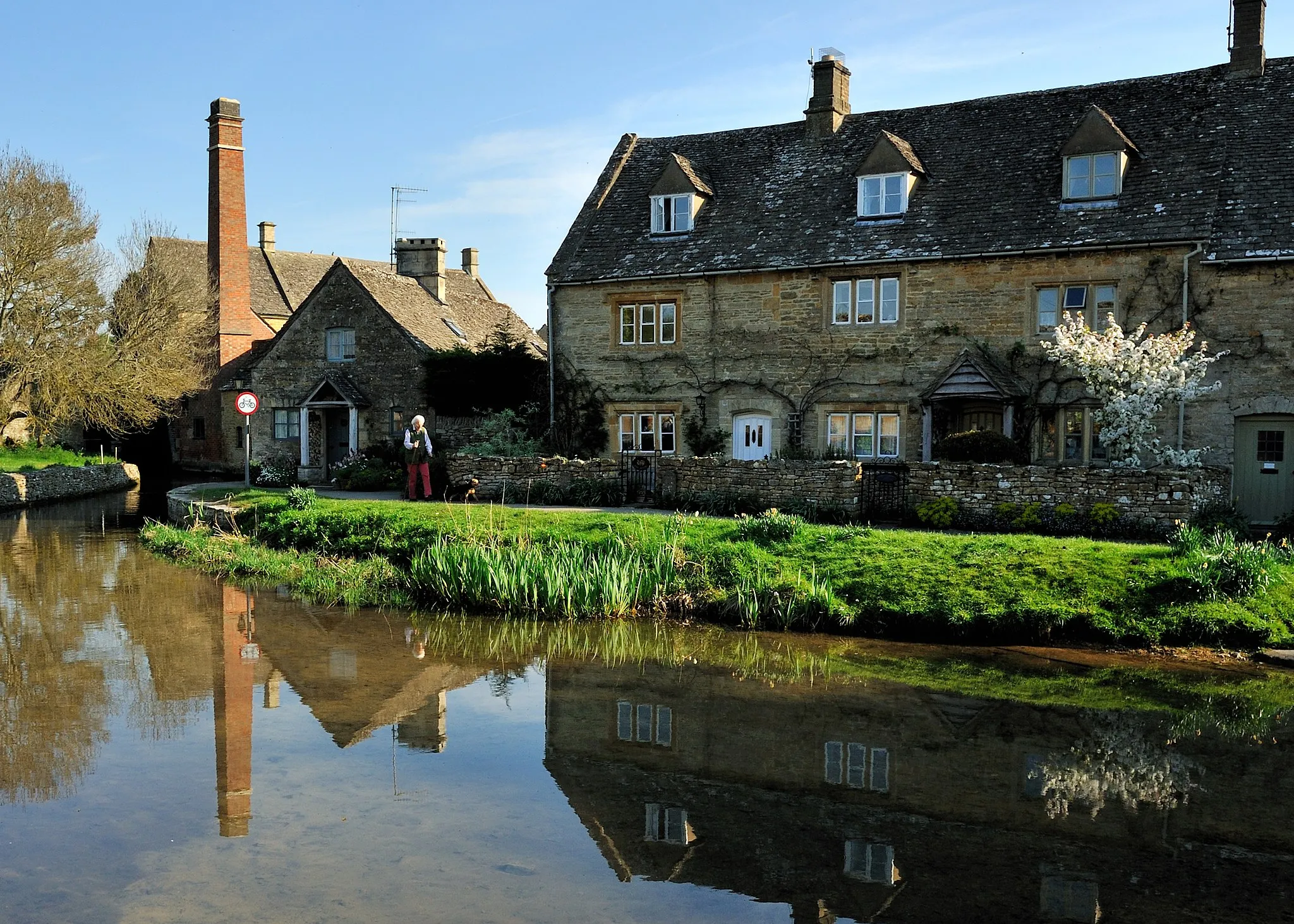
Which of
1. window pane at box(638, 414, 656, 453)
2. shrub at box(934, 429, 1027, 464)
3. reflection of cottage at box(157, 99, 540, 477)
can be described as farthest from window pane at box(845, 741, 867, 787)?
reflection of cottage at box(157, 99, 540, 477)

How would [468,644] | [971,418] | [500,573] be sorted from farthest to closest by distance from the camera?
[971,418] < [500,573] < [468,644]

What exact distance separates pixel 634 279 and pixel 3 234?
769 inches

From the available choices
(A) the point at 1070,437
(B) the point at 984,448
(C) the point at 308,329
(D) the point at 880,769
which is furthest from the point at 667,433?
(D) the point at 880,769

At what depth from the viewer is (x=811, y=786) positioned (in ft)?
28.7

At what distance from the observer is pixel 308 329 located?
35.5m

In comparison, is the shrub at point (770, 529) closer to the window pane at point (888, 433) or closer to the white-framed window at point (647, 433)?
the window pane at point (888, 433)

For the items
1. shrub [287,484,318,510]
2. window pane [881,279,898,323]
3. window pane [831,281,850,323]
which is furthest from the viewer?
window pane [831,281,850,323]

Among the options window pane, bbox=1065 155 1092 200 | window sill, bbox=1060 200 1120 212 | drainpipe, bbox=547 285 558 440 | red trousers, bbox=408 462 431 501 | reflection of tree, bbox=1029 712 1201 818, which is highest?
window pane, bbox=1065 155 1092 200

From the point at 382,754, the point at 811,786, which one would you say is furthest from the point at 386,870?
the point at 811,786

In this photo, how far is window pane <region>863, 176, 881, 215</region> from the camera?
1014 inches

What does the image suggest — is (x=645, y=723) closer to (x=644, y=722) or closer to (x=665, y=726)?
(x=644, y=722)

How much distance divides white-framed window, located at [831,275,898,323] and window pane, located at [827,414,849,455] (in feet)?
7.33

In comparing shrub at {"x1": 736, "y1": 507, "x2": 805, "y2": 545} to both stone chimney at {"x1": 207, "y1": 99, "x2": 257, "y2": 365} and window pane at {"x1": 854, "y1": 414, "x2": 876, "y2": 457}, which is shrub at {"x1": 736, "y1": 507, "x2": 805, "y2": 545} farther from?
stone chimney at {"x1": 207, "y1": 99, "x2": 257, "y2": 365}

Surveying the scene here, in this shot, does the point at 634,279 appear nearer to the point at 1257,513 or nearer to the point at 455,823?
the point at 1257,513
